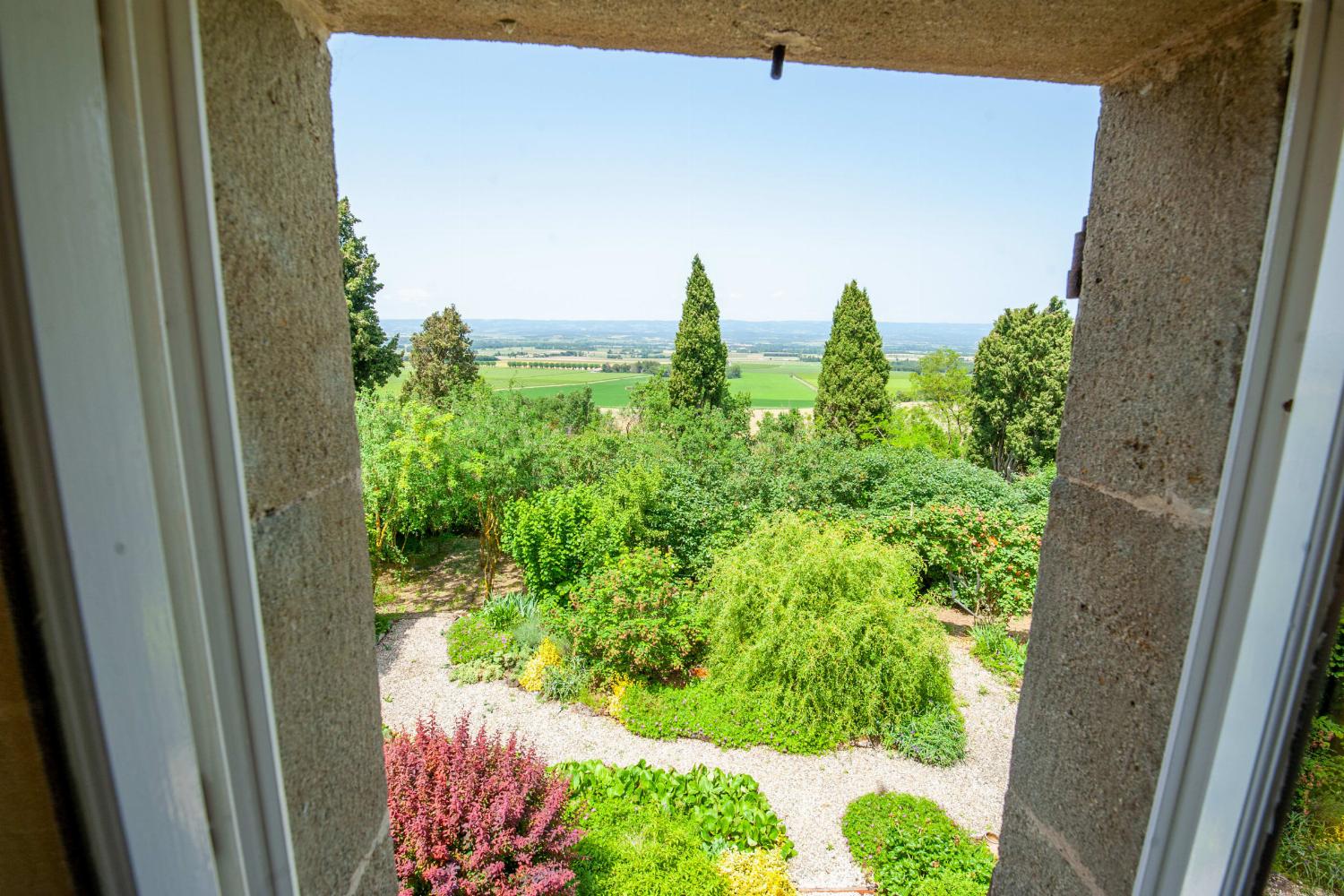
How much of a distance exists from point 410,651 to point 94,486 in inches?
326

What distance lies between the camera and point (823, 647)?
604cm

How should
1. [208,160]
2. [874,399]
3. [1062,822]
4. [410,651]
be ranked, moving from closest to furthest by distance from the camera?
[208,160], [1062,822], [410,651], [874,399]

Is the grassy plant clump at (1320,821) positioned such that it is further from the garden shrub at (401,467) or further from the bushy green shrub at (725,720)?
the garden shrub at (401,467)

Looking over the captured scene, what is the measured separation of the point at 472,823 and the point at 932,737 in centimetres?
431

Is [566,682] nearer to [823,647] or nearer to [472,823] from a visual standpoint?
[823,647]

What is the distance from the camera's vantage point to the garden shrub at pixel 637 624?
21.8ft

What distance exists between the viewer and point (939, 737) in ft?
19.1

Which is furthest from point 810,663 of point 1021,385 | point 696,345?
point 1021,385

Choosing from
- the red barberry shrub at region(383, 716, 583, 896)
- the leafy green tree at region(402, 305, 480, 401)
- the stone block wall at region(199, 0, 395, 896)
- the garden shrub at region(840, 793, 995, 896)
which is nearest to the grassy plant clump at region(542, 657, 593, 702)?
the garden shrub at region(840, 793, 995, 896)

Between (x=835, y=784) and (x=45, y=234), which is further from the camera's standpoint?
(x=835, y=784)

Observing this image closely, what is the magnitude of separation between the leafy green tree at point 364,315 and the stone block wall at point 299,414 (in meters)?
11.6

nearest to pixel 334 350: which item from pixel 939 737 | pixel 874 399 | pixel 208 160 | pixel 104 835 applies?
pixel 208 160

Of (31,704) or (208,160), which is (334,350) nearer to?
(208,160)

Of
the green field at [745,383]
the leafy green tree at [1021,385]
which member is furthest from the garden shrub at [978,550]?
the green field at [745,383]
